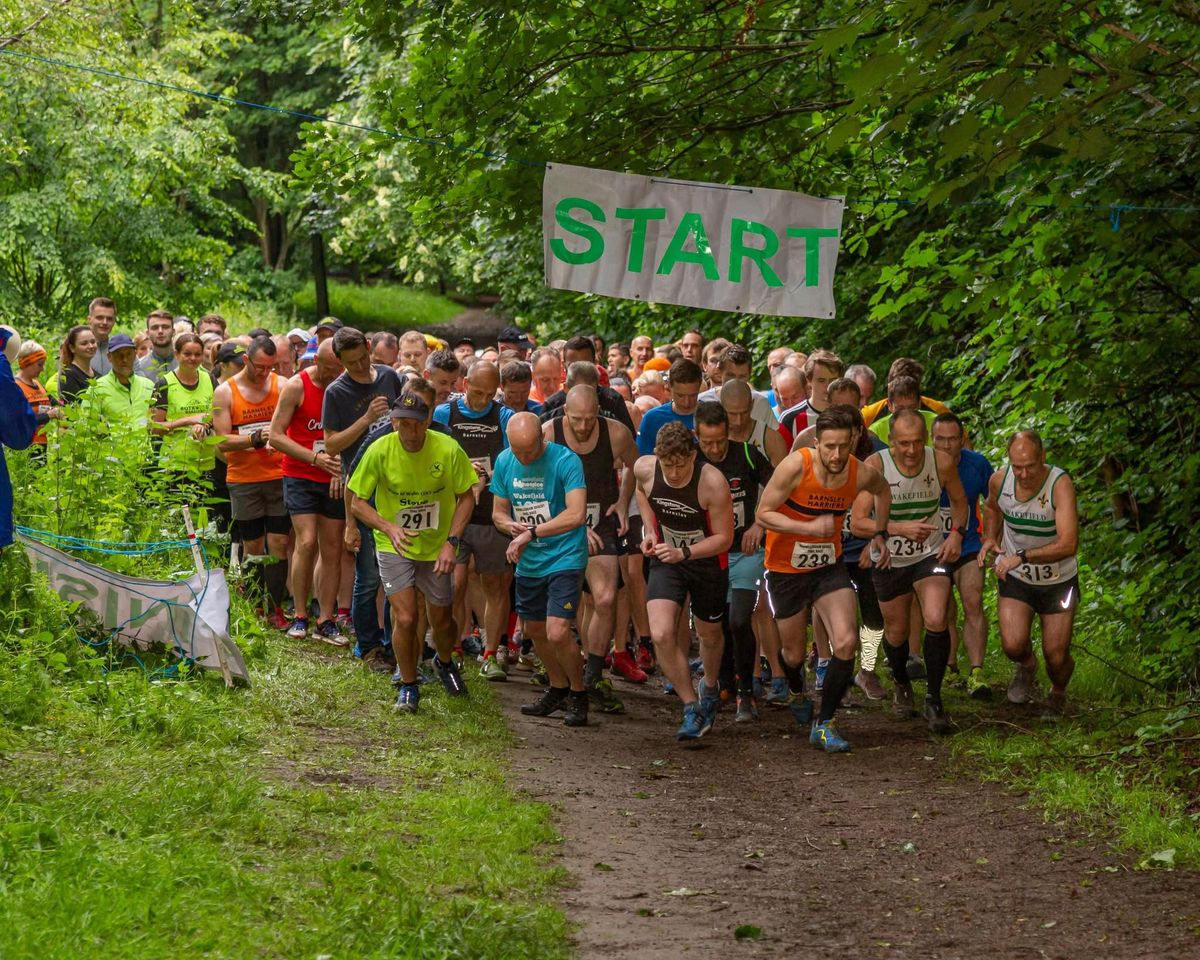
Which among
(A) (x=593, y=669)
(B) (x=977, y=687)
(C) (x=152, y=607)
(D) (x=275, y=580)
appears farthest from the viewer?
(D) (x=275, y=580)

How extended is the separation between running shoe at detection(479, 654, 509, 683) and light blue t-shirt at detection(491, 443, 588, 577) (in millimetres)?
1623

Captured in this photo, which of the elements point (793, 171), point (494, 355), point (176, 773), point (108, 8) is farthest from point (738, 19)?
point (108, 8)

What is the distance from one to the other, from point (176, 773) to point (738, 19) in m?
7.31

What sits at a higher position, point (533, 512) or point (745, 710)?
point (533, 512)

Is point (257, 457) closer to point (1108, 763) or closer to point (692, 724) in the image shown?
point (692, 724)

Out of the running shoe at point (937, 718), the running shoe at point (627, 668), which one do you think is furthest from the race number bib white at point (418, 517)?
the running shoe at point (937, 718)

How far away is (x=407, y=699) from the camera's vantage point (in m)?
10.5

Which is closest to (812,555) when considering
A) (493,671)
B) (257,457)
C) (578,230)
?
(578,230)

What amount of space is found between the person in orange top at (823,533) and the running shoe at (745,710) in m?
0.77

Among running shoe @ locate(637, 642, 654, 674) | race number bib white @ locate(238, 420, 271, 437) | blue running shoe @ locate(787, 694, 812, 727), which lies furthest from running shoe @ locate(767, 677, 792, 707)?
race number bib white @ locate(238, 420, 271, 437)

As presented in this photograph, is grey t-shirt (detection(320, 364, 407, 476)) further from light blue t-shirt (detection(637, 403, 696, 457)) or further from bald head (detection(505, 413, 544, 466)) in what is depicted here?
light blue t-shirt (detection(637, 403, 696, 457))

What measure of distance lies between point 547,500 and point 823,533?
1.84m

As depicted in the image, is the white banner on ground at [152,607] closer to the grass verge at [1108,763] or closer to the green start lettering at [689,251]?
the green start lettering at [689,251]

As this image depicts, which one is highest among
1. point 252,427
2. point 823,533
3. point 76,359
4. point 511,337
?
point 511,337
